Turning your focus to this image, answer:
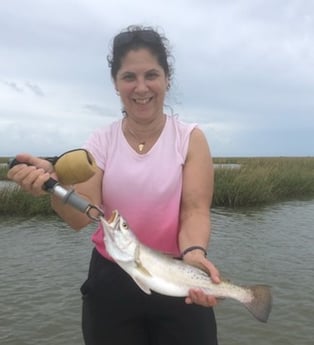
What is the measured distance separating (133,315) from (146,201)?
804 millimetres

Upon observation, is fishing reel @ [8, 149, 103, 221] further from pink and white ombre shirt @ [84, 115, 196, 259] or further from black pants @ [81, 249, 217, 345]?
black pants @ [81, 249, 217, 345]

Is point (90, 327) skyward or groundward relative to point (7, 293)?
skyward

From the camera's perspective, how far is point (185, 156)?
3.50 metres

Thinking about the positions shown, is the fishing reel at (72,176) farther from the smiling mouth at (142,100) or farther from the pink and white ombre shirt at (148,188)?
the smiling mouth at (142,100)

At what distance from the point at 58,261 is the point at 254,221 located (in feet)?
28.7

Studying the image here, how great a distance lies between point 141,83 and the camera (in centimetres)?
339

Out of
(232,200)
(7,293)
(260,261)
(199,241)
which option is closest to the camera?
(199,241)

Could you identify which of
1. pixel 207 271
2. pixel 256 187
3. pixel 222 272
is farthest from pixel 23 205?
pixel 207 271

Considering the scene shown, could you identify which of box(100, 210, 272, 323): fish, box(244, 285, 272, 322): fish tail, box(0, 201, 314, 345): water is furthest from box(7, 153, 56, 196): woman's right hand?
box(0, 201, 314, 345): water

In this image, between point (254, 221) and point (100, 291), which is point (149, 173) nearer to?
point (100, 291)

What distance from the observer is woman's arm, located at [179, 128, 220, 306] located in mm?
3379

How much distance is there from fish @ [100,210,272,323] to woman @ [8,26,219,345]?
15 cm

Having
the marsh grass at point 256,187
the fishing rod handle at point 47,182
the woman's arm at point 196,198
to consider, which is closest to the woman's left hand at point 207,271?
the woman's arm at point 196,198

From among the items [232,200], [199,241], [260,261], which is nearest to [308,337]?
[260,261]
